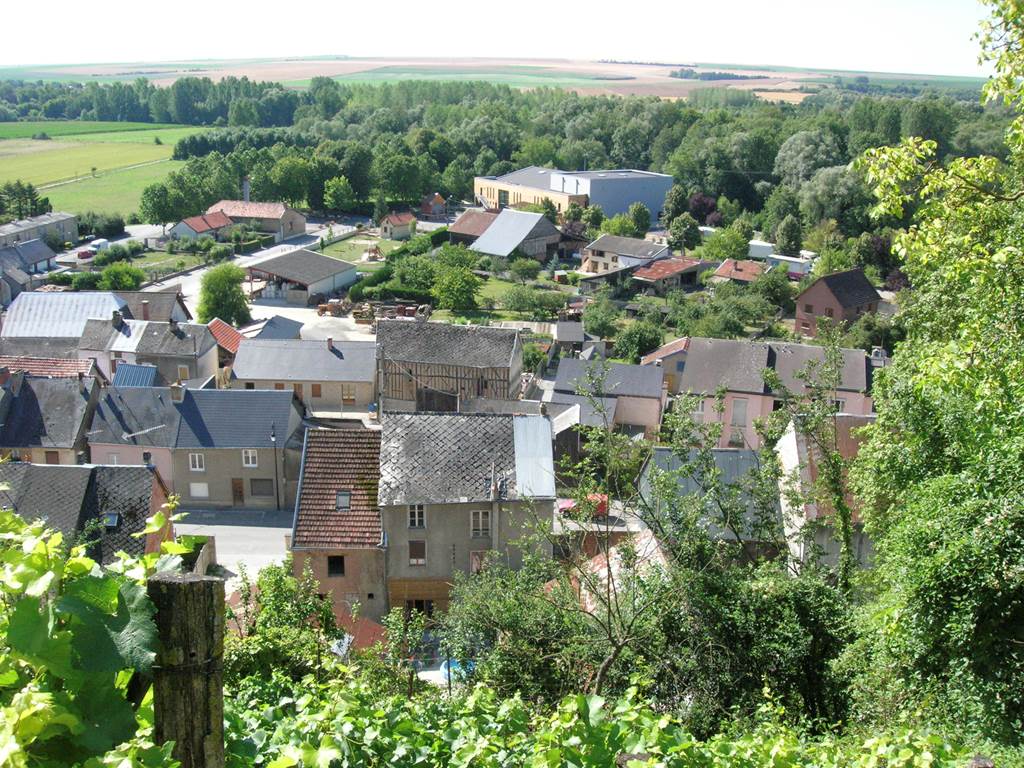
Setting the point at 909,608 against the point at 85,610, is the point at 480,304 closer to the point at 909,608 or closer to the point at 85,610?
the point at 909,608

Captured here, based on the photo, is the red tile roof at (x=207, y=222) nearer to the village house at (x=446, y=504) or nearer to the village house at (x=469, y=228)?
the village house at (x=469, y=228)

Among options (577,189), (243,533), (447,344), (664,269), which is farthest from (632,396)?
(577,189)

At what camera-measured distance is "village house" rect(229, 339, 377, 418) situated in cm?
3369

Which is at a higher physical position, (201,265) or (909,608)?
(909,608)

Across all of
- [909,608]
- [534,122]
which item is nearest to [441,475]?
[909,608]

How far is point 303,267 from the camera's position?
54125 mm

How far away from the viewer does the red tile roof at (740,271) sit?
55.9 meters

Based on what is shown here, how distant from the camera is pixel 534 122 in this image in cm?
10675

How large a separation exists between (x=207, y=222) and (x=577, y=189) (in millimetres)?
30146

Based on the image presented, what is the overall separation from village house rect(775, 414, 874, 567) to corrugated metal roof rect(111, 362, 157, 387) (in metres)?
20.4

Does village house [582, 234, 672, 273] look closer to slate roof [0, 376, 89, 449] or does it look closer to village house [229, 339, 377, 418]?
village house [229, 339, 377, 418]

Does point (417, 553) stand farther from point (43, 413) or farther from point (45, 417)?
point (43, 413)

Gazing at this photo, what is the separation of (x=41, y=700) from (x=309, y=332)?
1748 inches

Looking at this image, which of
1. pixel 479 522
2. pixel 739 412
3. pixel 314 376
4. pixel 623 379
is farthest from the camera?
pixel 314 376
